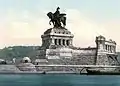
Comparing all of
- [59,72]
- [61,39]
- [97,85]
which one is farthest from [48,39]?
[97,85]

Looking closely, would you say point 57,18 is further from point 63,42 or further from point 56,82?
point 56,82

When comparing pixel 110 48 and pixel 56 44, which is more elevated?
pixel 56 44

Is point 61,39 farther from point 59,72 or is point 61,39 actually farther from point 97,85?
point 97,85

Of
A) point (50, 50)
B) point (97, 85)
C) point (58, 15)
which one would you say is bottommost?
point (97, 85)

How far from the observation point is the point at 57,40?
127188 millimetres

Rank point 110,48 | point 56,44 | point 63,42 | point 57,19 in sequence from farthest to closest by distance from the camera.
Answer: point 110,48
point 57,19
point 63,42
point 56,44

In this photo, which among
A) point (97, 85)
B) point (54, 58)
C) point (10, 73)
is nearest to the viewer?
point (97, 85)

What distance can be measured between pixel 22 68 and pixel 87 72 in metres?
18.9

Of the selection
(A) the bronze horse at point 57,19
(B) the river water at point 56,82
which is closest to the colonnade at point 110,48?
(A) the bronze horse at point 57,19

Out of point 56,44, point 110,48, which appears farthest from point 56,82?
point 110,48

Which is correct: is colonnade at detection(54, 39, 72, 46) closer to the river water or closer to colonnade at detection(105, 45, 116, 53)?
colonnade at detection(105, 45, 116, 53)

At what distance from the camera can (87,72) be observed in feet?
394

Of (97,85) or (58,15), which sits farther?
(58,15)

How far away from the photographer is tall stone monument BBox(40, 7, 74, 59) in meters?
123
